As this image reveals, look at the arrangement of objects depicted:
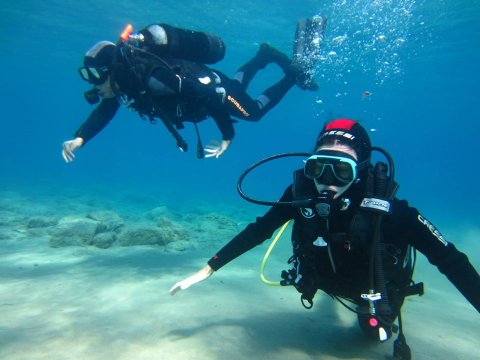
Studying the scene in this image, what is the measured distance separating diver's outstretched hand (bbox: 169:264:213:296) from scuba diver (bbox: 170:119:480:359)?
0.01 m

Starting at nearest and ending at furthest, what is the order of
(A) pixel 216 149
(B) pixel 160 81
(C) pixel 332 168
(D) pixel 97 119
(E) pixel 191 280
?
1. (C) pixel 332 168
2. (E) pixel 191 280
3. (B) pixel 160 81
4. (D) pixel 97 119
5. (A) pixel 216 149

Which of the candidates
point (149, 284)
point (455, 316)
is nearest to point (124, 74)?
point (149, 284)

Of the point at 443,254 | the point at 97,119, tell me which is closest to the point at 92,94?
the point at 97,119

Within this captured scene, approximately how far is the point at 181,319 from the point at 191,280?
629 mm

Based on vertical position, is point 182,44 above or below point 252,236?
above

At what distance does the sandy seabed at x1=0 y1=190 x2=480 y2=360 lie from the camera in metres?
3.01

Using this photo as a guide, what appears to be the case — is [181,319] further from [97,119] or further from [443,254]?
[97,119]

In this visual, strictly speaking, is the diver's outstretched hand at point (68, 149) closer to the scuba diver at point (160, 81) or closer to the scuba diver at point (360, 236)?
the scuba diver at point (160, 81)

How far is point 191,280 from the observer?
344cm

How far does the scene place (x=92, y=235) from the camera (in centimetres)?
921

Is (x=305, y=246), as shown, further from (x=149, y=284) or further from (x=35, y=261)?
(x=35, y=261)

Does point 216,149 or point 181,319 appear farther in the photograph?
point 216,149

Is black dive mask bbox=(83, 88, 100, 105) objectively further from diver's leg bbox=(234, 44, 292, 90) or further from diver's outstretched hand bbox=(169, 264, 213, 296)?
diver's leg bbox=(234, 44, 292, 90)

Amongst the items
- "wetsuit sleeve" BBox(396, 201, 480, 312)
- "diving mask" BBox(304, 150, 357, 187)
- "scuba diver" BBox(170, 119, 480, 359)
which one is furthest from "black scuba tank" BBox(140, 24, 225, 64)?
"wetsuit sleeve" BBox(396, 201, 480, 312)
